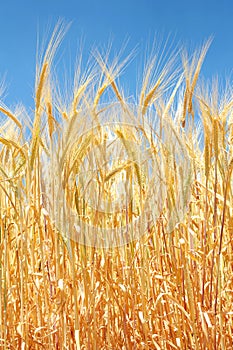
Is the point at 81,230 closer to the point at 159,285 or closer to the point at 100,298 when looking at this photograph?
the point at 100,298

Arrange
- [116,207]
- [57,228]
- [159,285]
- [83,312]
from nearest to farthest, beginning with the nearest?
1. [57,228]
2. [83,312]
3. [159,285]
4. [116,207]

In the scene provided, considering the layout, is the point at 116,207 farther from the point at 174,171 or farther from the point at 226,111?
the point at 226,111

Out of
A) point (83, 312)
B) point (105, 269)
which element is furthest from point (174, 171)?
point (83, 312)

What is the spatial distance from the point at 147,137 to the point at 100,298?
0.67 m

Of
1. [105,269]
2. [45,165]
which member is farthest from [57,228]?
[45,165]

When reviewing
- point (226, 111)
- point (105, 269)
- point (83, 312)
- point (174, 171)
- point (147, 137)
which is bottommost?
point (83, 312)

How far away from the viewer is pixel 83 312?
1.85 meters

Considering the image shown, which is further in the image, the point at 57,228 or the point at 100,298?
the point at 100,298

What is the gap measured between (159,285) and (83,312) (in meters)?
0.36

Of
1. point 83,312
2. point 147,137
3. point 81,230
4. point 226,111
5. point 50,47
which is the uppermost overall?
point 50,47

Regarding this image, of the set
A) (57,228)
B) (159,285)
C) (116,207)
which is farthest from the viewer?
(116,207)

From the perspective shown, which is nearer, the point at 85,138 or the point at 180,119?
the point at 85,138

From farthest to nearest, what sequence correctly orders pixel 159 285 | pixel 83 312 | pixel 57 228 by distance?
pixel 159 285 → pixel 83 312 → pixel 57 228

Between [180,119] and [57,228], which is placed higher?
[180,119]
